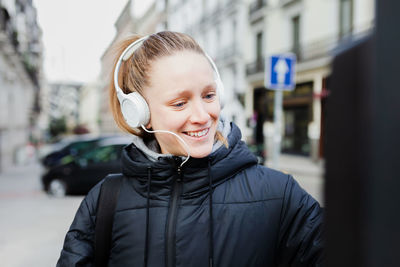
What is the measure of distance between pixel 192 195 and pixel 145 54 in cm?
46

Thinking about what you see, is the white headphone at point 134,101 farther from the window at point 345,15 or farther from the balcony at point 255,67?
the balcony at point 255,67

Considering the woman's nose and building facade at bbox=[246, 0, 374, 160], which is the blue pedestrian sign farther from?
building facade at bbox=[246, 0, 374, 160]

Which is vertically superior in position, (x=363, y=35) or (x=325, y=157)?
(x=363, y=35)

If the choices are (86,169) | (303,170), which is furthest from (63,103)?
(86,169)

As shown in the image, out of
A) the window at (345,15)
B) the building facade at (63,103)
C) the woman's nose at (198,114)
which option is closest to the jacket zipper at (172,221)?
the woman's nose at (198,114)

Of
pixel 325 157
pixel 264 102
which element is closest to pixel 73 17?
pixel 325 157

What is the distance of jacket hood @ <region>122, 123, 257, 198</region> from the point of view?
45.8 inches

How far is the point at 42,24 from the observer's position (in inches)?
62.1

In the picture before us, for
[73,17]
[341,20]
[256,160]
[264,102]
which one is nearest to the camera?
[256,160]

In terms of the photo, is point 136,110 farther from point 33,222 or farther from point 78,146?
point 78,146

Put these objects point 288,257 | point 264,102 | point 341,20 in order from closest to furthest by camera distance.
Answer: point 288,257 → point 341,20 → point 264,102

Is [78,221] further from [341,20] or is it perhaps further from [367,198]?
[341,20]

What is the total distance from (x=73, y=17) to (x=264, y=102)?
19005mm

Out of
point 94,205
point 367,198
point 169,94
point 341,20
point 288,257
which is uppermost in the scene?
point 341,20
